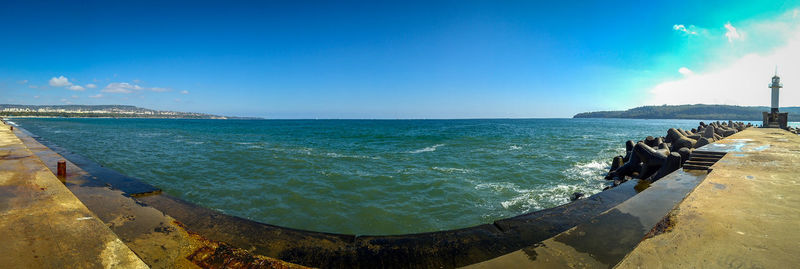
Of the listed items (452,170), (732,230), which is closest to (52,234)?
(732,230)

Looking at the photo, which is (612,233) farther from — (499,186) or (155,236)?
(499,186)

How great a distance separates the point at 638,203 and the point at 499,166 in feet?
25.3

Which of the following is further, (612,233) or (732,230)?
(612,233)

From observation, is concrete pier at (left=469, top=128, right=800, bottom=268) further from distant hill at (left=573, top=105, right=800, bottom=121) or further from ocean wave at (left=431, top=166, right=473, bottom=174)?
distant hill at (left=573, top=105, right=800, bottom=121)

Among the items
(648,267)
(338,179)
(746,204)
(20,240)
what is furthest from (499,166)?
(20,240)

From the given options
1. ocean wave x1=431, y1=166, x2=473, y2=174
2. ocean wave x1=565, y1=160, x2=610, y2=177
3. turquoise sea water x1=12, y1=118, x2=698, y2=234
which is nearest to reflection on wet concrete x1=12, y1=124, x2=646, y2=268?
turquoise sea water x1=12, y1=118, x2=698, y2=234

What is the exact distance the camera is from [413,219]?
5.97 m

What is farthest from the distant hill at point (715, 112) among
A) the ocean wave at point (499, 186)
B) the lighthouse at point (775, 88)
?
the ocean wave at point (499, 186)

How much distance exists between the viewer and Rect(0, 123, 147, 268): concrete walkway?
2473 mm

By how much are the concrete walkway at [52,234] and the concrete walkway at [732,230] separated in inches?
163

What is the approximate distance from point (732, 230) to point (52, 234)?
636 cm

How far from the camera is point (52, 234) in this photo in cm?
297

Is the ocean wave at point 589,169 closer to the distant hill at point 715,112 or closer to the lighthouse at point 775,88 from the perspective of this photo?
the lighthouse at point 775,88

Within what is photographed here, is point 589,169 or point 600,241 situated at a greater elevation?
point 600,241
